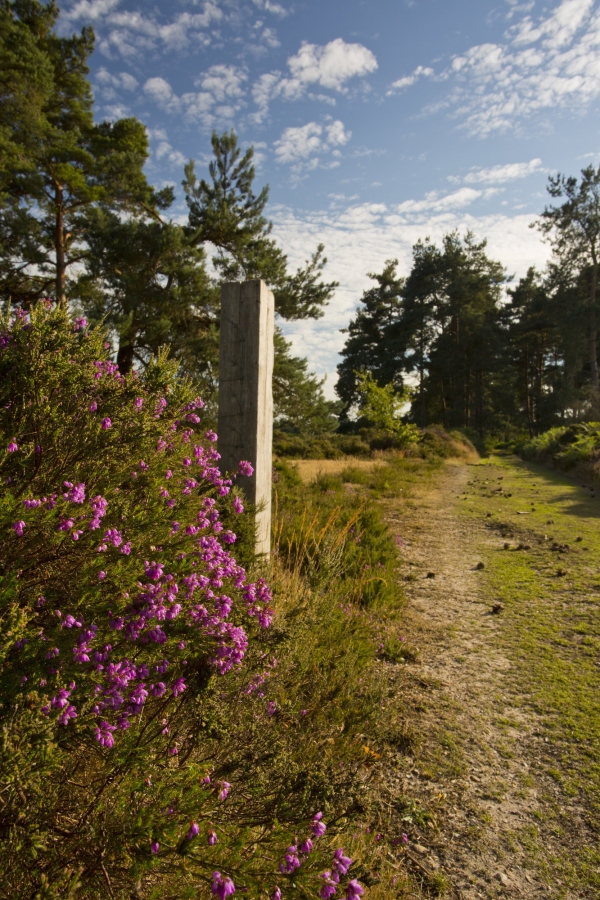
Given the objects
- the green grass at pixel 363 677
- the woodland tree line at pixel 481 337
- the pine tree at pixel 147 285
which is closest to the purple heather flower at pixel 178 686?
the green grass at pixel 363 677

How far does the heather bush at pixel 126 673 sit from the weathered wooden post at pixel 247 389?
1.26 metres

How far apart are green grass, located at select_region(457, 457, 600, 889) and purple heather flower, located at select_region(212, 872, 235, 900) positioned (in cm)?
151

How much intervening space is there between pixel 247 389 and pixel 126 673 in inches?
94.7

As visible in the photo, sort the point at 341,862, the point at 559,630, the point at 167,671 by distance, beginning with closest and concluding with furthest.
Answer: the point at 341,862 < the point at 167,671 < the point at 559,630

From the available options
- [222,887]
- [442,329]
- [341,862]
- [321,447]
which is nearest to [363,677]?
[341,862]

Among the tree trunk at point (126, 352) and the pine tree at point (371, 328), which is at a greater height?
the pine tree at point (371, 328)

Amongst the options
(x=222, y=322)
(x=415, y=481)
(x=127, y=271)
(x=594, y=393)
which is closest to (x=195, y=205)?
(x=127, y=271)

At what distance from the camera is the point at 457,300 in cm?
3812

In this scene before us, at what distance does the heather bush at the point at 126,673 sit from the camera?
1244 mm

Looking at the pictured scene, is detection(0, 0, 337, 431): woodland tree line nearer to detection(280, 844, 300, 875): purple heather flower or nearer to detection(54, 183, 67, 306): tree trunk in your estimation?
detection(54, 183, 67, 306): tree trunk

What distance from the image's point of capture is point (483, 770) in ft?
8.05

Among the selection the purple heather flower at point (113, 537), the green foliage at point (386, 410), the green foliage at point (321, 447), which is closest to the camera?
the purple heather flower at point (113, 537)

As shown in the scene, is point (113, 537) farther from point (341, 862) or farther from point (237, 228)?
point (237, 228)

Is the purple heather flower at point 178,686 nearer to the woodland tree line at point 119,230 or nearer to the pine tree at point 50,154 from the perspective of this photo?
the woodland tree line at point 119,230
